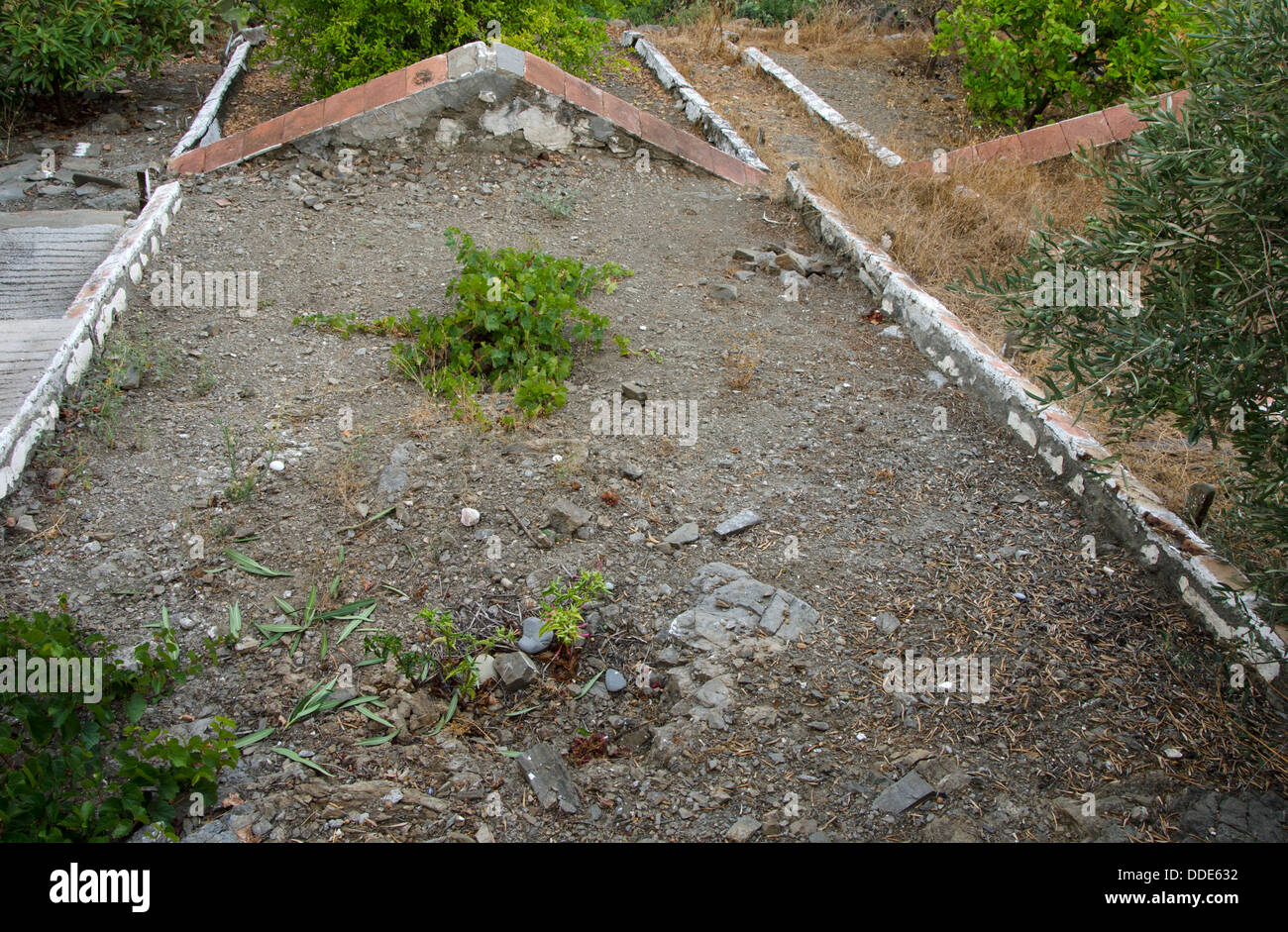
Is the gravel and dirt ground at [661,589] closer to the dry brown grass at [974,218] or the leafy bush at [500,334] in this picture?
the leafy bush at [500,334]

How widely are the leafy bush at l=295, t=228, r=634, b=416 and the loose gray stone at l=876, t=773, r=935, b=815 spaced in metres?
2.52

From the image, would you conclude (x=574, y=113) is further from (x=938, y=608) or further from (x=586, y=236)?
(x=938, y=608)

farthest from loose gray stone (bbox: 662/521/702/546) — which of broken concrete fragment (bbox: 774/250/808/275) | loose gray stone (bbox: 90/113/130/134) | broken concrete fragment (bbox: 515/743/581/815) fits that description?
loose gray stone (bbox: 90/113/130/134)

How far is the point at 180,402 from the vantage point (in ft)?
15.4

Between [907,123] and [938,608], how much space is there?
8.08 meters

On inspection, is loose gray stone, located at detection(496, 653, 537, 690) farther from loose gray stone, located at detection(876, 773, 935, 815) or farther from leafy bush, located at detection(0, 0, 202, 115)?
leafy bush, located at detection(0, 0, 202, 115)

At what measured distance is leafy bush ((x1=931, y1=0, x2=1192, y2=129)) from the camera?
8320 millimetres

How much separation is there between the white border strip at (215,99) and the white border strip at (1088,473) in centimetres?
564

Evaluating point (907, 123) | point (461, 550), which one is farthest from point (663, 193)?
point (461, 550)

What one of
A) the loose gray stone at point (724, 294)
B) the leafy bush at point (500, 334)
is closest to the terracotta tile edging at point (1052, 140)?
the loose gray stone at point (724, 294)

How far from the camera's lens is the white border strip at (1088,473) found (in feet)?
10.9

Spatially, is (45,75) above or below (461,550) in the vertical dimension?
above

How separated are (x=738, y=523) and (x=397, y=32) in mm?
5993
